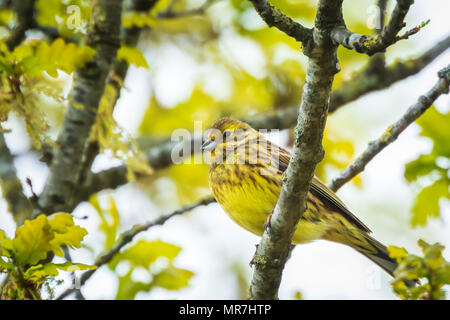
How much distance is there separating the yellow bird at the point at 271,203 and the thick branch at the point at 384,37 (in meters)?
2.10

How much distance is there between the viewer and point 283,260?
342 cm

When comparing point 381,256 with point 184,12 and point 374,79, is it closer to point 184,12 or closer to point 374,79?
point 374,79

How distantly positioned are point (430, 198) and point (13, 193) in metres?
3.02

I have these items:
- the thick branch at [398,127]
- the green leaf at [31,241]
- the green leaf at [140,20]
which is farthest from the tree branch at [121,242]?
the green leaf at [140,20]

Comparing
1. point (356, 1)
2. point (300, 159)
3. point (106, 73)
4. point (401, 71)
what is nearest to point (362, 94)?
point (401, 71)

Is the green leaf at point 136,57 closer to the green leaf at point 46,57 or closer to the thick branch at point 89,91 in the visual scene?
the thick branch at point 89,91

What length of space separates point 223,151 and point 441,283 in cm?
285

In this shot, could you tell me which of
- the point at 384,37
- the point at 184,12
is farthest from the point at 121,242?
the point at 184,12

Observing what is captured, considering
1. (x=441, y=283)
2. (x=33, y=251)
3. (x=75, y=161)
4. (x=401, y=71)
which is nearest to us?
(x=441, y=283)

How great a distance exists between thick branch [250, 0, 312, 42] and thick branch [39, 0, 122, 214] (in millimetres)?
2191

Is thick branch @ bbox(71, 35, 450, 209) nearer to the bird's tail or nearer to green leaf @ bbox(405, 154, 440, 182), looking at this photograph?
the bird's tail

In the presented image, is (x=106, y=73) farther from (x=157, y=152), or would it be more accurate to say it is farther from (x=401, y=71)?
(x=401, y=71)

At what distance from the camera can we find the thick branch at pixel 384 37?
204cm

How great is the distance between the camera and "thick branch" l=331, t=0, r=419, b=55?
2.04 meters
